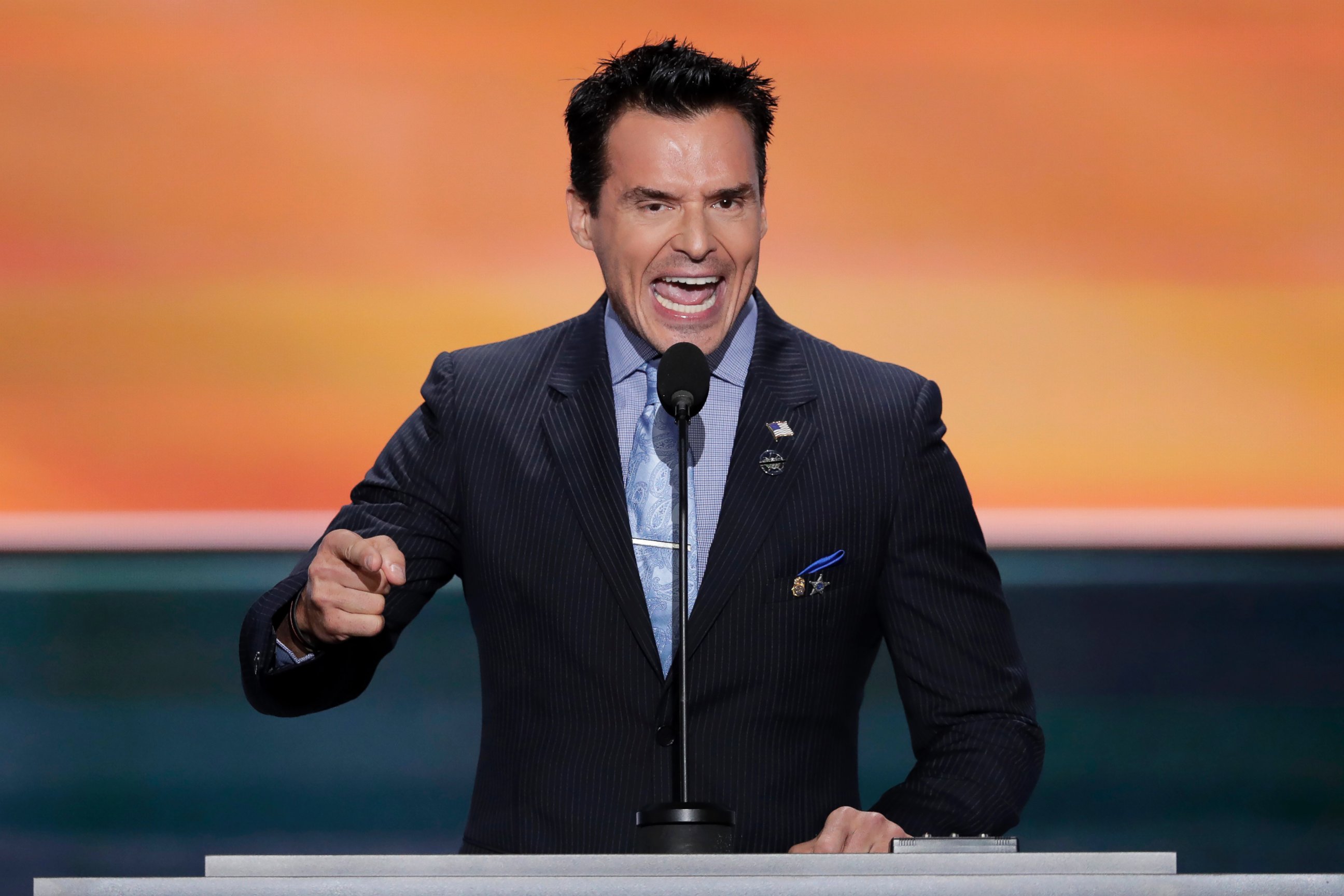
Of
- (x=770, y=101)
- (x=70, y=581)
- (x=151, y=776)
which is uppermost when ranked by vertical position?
(x=770, y=101)

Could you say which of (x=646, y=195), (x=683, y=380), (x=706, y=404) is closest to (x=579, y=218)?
(x=646, y=195)

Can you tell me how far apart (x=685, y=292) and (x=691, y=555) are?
0.34m

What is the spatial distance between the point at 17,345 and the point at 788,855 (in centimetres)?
290

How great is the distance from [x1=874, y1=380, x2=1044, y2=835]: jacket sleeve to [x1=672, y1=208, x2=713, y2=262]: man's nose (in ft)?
1.13

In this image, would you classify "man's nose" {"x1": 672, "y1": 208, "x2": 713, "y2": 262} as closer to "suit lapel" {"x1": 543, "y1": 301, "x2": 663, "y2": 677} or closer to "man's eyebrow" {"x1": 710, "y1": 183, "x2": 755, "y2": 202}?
"man's eyebrow" {"x1": 710, "y1": 183, "x2": 755, "y2": 202}

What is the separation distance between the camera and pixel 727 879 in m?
0.95

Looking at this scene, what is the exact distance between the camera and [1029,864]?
1.01 m

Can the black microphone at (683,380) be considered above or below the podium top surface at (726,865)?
above

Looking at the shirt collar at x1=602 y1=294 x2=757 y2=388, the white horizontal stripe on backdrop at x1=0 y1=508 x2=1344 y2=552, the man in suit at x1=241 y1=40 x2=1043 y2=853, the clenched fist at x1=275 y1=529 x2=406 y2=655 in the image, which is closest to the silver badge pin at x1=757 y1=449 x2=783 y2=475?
the man in suit at x1=241 y1=40 x2=1043 y2=853

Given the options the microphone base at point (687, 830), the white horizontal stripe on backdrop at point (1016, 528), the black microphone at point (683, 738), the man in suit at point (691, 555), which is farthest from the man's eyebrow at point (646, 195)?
the white horizontal stripe on backdrop at point (1016, 528)

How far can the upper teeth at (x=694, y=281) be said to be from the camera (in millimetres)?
1845

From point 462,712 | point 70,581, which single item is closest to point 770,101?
point 462,712

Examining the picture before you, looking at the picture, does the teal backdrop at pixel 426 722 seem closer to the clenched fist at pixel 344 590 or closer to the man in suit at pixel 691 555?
the man in suit at pixel 691 555

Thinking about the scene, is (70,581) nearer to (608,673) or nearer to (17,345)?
(17,345)
